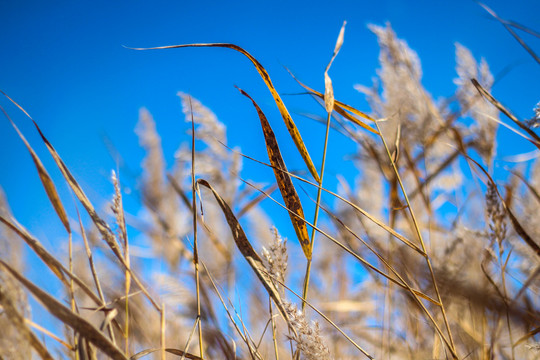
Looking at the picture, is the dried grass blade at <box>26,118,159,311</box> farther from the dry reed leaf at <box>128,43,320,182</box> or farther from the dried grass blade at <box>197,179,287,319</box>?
the dry reed leaf at <box>128,43,320,182</box>

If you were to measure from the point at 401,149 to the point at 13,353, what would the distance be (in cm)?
82

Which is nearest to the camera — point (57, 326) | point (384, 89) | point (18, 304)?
point (18, 304)

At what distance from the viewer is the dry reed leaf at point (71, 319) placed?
346mm

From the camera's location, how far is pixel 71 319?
0.35m

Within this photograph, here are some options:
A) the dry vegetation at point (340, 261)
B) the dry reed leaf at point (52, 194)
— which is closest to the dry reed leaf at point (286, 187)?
the dry vegetation at point (340, 261)

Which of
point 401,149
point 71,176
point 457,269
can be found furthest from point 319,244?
point 71,176

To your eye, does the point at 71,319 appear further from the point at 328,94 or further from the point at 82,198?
the point at 328,94

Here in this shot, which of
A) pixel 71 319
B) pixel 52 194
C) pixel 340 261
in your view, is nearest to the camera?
pixel 71 319

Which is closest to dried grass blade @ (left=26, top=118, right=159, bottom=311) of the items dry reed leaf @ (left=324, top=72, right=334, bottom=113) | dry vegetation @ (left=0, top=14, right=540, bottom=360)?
dry vegetation @ (left=0, top=14, right=540, bottom=360)

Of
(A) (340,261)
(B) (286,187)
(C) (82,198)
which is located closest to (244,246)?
(B) (286,187)

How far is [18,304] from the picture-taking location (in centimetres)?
36

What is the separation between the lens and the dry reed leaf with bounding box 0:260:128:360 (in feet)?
1.13

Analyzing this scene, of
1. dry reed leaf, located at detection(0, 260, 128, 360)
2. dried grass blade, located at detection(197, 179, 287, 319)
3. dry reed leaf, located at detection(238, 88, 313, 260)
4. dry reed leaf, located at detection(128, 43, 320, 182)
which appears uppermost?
dry reed leaf, located at detection(128, 43, 320, 182)

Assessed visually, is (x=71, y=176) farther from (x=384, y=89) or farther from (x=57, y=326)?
(x=384, y=89)
